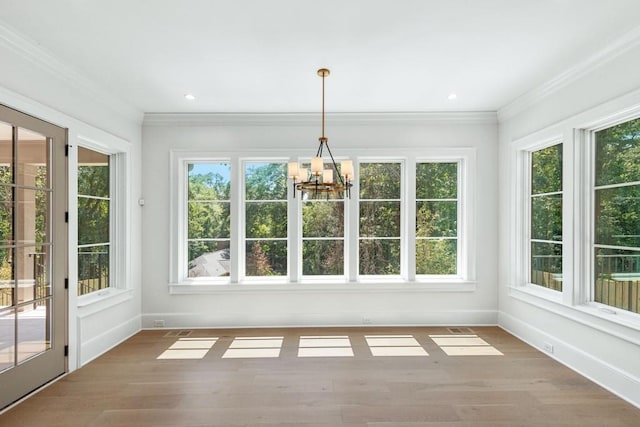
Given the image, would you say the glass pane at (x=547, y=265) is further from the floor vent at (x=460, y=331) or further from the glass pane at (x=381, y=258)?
the glass pane at (x=381, y=258)

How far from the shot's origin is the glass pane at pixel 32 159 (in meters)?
2.87

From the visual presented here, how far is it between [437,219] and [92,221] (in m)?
4.23

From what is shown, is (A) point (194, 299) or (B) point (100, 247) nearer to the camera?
(B) point (100, 247)

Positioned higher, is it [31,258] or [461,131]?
[461,131]

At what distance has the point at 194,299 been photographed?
4.73m

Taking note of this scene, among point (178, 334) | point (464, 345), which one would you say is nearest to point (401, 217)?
point (464, 345)

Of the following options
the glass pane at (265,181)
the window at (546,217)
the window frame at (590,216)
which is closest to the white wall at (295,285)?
the glass pane at (265,181)

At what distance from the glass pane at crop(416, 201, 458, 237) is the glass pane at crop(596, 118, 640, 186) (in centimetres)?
181

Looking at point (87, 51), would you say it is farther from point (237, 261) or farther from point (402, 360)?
point (402, 360)

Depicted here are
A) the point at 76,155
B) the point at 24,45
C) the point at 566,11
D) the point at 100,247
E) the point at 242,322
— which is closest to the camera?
the point at 566,11

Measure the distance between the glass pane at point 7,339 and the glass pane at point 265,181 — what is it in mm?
2746

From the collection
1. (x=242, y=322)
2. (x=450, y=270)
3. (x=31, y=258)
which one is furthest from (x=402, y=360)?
(x=31, y=258)

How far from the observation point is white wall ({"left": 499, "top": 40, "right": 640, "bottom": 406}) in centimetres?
284

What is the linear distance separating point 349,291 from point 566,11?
11.8ft
